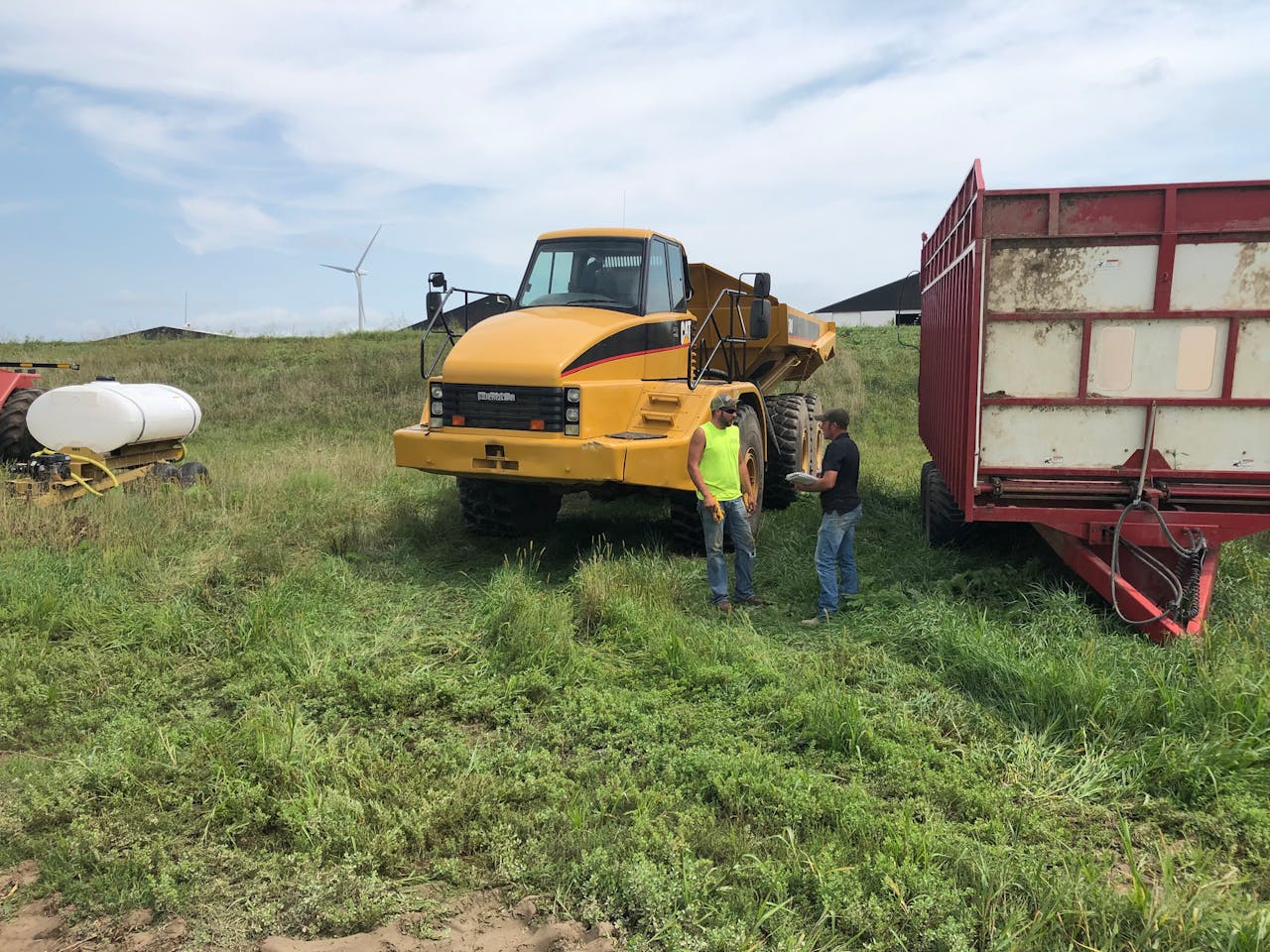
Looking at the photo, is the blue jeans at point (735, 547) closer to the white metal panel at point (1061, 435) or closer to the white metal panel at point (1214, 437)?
the white metal panel at point (1061, 435)

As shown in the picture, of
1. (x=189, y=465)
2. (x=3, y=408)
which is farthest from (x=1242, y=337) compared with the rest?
(x=3, y=408)

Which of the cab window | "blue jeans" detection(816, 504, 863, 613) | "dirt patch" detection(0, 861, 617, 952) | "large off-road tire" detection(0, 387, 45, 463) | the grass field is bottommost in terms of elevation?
"dirt patch" detection(0, 861, 617, 952)

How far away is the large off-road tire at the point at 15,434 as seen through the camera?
10641mm

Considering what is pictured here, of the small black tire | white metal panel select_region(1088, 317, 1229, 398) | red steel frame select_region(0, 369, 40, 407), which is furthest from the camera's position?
red steel frame select_region(0, 369, 40, 407)

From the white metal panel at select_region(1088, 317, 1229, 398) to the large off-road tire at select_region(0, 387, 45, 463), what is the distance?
11.4m

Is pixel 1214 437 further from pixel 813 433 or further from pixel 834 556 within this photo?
pixel 813 433

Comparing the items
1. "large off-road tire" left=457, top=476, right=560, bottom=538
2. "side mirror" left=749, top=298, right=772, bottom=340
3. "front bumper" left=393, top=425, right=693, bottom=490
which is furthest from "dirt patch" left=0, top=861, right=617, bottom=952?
"side mirror" left=749, top=298, right=772, bottom=340

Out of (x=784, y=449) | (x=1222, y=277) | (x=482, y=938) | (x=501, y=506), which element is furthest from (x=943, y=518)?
(x=482, y=938)

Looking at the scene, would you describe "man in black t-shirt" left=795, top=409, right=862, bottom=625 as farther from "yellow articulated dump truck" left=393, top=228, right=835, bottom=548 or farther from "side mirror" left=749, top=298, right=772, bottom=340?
"side mirror" left=749, top=298, right=772, bottom=340

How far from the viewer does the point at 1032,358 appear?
5570 millimetres

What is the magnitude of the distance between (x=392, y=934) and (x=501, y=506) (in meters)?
5.02

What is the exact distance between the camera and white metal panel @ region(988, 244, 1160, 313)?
5.32 metres

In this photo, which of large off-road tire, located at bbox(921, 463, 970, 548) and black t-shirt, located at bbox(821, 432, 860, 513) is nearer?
black t-shirt, located at bbox(821, 432, 860, 513)

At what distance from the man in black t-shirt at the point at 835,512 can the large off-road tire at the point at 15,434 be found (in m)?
9.74
